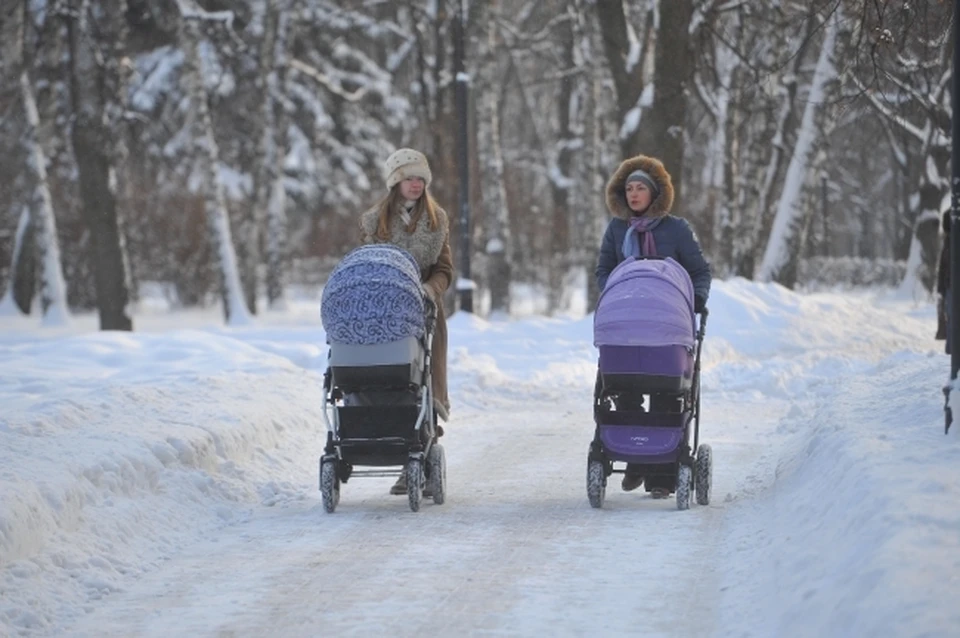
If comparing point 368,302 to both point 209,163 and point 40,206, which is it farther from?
point 40,206

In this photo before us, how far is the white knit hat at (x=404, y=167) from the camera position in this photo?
963 cm

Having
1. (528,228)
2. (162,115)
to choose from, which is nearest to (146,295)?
(162,115)

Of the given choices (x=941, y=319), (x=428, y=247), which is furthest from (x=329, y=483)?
(x=941, y=319)

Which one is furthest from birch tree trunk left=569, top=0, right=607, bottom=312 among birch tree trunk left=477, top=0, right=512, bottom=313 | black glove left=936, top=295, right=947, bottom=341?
black glove left=936, top=295, right=947, bottom=341

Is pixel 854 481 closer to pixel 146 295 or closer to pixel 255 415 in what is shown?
pixel 255 415

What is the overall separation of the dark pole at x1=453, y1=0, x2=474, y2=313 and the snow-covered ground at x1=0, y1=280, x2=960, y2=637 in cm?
721

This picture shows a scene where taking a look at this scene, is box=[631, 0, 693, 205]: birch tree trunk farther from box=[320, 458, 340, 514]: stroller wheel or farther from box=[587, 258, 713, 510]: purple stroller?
box=[320, 458, 340, 514]: stroller wheel

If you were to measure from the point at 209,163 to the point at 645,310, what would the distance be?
2084cm

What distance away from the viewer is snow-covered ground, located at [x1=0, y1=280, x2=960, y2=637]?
6.18m

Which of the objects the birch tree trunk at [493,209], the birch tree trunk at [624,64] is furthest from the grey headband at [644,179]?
the birch tree trunk at [493,209]

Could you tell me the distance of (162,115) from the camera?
4109cm

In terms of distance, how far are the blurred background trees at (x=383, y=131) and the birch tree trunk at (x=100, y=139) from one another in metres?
0.04

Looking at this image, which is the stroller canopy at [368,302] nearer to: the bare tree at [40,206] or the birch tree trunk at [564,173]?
the bare tree at [40,206]

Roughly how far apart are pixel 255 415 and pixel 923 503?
624 cm
